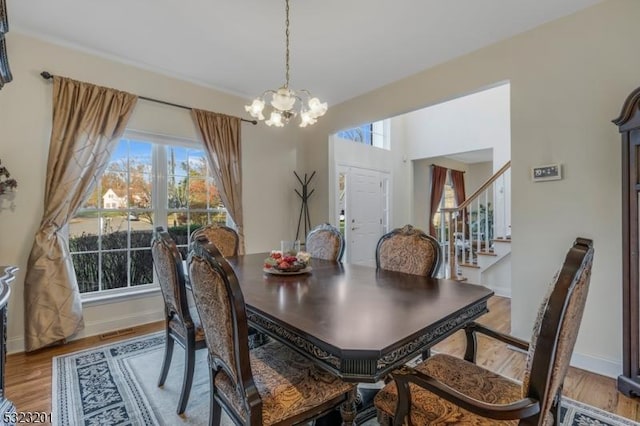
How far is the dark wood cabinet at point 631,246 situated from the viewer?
193cm

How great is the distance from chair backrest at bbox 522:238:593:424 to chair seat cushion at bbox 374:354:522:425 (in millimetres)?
275

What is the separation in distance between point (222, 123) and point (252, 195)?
985 millimetres

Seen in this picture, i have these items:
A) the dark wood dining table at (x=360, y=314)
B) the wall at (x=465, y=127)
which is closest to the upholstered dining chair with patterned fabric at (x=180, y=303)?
the dark wood dining table at (x=360, y=314)

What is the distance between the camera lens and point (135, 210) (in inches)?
132

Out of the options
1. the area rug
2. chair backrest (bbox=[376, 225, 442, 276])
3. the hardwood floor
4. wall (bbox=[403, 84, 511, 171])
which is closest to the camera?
the area rug

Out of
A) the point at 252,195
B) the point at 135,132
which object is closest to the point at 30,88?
the point at 135,132

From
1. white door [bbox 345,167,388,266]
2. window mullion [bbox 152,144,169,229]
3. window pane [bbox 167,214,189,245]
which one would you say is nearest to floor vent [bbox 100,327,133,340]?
window pane [bbox 167,214,189,245]

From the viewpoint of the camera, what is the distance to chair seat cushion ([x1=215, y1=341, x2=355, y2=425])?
1172 mm

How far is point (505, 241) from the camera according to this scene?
4.30 meters

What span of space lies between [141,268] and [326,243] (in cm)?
216

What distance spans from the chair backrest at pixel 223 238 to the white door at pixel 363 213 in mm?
2544

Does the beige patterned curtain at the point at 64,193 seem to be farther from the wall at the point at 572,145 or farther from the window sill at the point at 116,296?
the wall at the point at 572,145

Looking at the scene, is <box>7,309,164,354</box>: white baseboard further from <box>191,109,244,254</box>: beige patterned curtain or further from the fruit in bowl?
the fruit in bowl

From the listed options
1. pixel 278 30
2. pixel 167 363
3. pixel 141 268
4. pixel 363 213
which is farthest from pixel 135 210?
pixel 363 213
